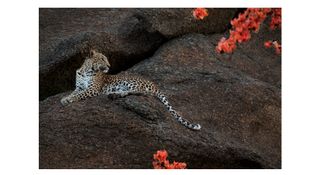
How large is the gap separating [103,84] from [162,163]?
1.43 metres

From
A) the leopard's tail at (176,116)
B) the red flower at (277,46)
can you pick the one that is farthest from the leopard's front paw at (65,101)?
the red flower at (277,46)

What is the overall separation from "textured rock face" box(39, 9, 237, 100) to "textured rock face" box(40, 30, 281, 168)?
0.76 ft

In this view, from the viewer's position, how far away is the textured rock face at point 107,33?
33.7 feet

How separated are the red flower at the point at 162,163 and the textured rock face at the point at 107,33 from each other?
1696 millimetres

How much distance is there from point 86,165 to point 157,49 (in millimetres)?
2558

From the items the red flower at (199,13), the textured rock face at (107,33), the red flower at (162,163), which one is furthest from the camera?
the textured rock face at (107,33)

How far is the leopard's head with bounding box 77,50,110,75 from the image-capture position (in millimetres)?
9914

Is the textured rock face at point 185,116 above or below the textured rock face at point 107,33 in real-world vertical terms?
below

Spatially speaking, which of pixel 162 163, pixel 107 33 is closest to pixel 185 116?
pixel 162 163

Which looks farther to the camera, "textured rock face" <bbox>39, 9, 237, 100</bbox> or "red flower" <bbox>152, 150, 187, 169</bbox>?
"textured rock face" <bbox>39, 9, 237, 100</bbox>

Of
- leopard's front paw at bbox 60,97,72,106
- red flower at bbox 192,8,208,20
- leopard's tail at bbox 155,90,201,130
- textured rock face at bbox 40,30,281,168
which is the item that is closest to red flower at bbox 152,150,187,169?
textured rock face at bbox 40,30,281,168

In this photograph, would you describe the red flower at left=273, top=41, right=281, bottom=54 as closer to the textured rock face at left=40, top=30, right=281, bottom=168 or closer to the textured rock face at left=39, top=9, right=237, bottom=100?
the textured rock face at left=40, top=30, right=281, bottom=168

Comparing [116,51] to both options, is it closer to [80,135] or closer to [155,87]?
[155,87]

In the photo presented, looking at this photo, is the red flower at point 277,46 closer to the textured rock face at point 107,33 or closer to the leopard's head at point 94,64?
the textured rock face at point 107,33
